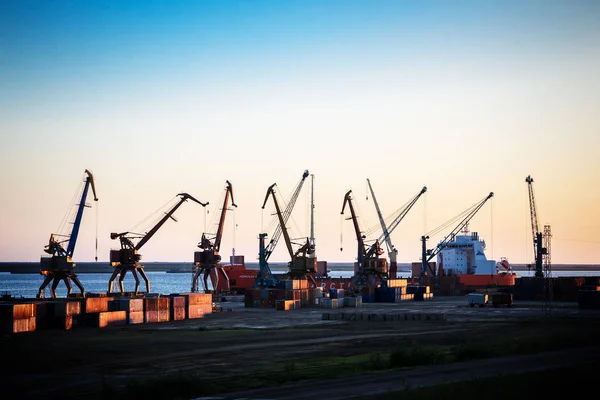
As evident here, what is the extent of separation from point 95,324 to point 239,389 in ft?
131

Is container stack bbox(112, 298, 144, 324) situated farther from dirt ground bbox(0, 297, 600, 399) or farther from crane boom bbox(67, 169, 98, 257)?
crane boom bbox(67, 169, 98, 257)

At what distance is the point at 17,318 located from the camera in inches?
2414

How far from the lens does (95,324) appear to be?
224 feet

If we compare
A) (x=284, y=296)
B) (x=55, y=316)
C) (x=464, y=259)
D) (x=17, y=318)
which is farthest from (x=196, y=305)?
(x=464, y=259)

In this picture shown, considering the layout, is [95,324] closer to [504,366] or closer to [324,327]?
[324,327]

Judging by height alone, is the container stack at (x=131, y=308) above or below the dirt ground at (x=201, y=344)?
above

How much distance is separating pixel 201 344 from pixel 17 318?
1897 cm

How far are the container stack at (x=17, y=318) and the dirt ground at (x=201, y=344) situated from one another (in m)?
1.25

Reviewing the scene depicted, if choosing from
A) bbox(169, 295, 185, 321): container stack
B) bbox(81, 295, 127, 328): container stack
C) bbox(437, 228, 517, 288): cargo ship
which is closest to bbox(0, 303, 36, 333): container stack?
bbox(81, 295, 127, 328): container stack

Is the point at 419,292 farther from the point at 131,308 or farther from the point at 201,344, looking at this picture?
the point at 201,344

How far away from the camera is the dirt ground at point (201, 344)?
1462 inches

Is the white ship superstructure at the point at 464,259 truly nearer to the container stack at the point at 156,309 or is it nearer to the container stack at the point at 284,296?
the container stack at the point at 284,296

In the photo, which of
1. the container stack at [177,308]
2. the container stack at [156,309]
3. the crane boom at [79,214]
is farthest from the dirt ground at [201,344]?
the crane boom at [79,214]

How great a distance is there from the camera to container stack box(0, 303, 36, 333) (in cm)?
6043
